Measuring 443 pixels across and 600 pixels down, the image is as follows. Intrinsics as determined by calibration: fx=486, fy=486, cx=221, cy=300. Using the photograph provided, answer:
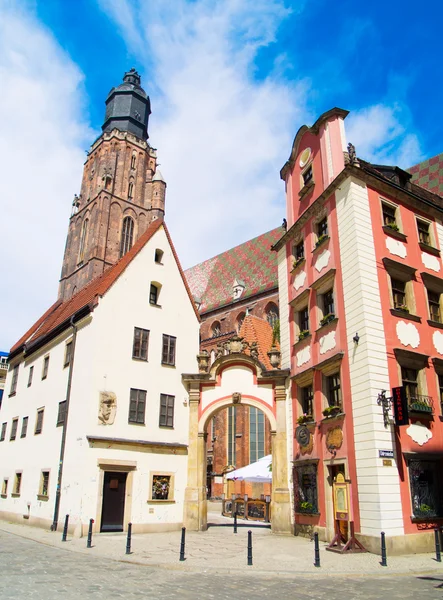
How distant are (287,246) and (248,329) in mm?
6963

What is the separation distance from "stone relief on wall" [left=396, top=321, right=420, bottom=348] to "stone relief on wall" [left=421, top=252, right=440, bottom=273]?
3365mm

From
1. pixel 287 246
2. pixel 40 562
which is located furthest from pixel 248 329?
pixel 40 562

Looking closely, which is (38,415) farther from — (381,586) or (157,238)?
(381,586)

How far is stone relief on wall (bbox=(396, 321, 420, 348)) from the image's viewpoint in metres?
17.3

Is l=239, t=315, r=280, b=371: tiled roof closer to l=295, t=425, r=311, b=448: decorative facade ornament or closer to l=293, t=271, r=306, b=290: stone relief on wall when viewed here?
l=293, t=271, r=306, b=290: stone relief on wall

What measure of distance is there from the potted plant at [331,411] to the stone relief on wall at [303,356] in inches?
112

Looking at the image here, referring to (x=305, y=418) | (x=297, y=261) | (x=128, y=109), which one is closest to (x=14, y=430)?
(x=305, y=418)

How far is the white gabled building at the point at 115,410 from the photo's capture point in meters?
19.8

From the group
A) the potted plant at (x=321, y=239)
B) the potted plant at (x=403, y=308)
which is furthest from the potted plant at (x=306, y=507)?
the potted plant at (x=321, y=239)

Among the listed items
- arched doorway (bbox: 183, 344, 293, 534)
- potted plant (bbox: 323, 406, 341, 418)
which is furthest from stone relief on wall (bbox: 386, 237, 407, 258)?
arched doorway (bbox: 183, 344, 293, 534)

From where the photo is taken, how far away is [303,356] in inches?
815

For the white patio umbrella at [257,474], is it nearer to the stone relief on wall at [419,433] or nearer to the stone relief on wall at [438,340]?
the stone relief on wall at [419,433]

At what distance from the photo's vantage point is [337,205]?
1948 centimetres

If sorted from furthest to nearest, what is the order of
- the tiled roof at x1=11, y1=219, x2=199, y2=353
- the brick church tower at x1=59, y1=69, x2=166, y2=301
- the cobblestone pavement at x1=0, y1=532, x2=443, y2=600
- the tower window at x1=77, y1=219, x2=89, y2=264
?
1. the tower window at x1=77, y1=219, x2=89, y2=264
2. the brick church tower at x1=59, y1=69, x2=166, y2=301
3. the tiled roof at x1=11, y1=219, x2=199, y2=353
4. the cobblestone pavement at x1=0, y1=532, x2=443, y2=600
